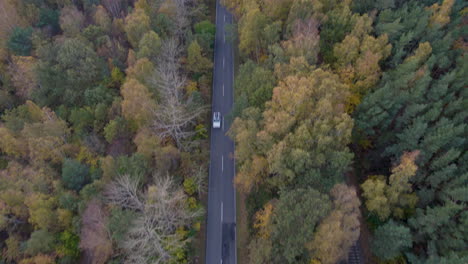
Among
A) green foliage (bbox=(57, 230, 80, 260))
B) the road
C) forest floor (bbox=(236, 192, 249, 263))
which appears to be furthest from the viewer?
the road

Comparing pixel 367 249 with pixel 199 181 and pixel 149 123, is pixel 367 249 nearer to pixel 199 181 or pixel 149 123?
pixel 199 181

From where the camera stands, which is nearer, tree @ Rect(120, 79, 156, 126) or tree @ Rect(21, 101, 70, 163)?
tree @ Rect(120, 79, 156, 126)

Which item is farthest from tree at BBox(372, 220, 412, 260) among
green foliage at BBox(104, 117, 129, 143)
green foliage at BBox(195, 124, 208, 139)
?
green foliage at BBox(104, 117, 129, 143)

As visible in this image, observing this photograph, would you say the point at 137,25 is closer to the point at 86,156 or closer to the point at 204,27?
the point at 204,27

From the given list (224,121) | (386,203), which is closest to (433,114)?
(386,203)

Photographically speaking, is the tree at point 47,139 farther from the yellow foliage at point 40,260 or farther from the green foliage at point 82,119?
the yellow foliage at point 40,260

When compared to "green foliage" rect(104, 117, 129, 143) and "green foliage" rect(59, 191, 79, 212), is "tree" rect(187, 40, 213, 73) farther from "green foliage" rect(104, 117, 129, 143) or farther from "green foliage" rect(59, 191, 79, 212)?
"green foliage" rect(59, 191, 79, 212)
